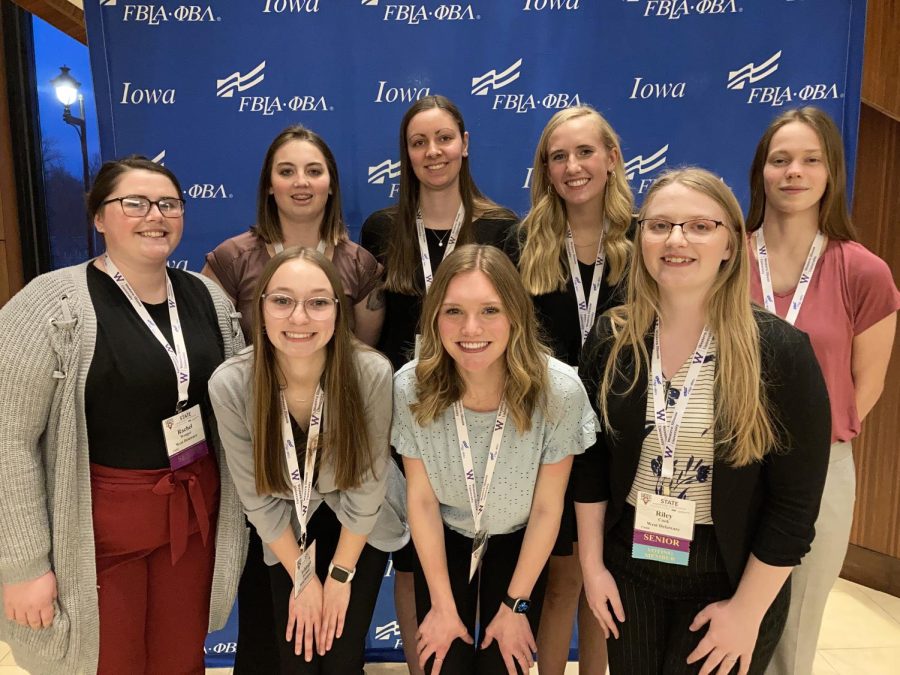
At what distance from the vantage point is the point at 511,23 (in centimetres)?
295

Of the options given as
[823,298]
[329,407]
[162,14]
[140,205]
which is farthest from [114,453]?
[823,298]

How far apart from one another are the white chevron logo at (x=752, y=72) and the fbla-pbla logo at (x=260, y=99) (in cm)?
187

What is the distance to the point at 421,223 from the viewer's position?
2.58 metres

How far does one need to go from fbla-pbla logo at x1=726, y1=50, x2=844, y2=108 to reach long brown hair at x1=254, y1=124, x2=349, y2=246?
75.0 inches

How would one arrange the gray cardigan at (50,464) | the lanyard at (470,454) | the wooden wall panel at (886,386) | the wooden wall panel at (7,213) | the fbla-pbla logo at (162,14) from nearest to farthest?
the gray cardigan at (50,464) < the lanyard at (470,454) < the fbla-pbla logo at (162,14) < the wooden wall panel at (886,386) < the wooden wall panel at (7,213)

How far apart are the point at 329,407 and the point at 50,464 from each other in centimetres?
81

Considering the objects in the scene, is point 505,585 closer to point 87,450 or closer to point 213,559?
point 213,559

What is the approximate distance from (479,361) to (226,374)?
76 centimetres

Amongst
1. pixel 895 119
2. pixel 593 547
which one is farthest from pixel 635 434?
pixel 895 119

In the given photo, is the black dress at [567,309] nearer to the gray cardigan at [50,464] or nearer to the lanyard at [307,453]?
the lanyard at [307,453]

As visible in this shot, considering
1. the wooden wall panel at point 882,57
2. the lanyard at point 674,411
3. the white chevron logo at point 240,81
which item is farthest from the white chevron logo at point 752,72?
the white chevron logo at point 240,81

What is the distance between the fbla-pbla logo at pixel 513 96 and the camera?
117 inches

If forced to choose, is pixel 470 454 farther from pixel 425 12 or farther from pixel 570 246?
pixel 425 12

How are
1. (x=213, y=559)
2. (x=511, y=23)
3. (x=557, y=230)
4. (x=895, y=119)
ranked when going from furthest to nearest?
(x=895, y=119)
(x=511, y=23)
(x=557, y=230)
(x=213, y=559)
